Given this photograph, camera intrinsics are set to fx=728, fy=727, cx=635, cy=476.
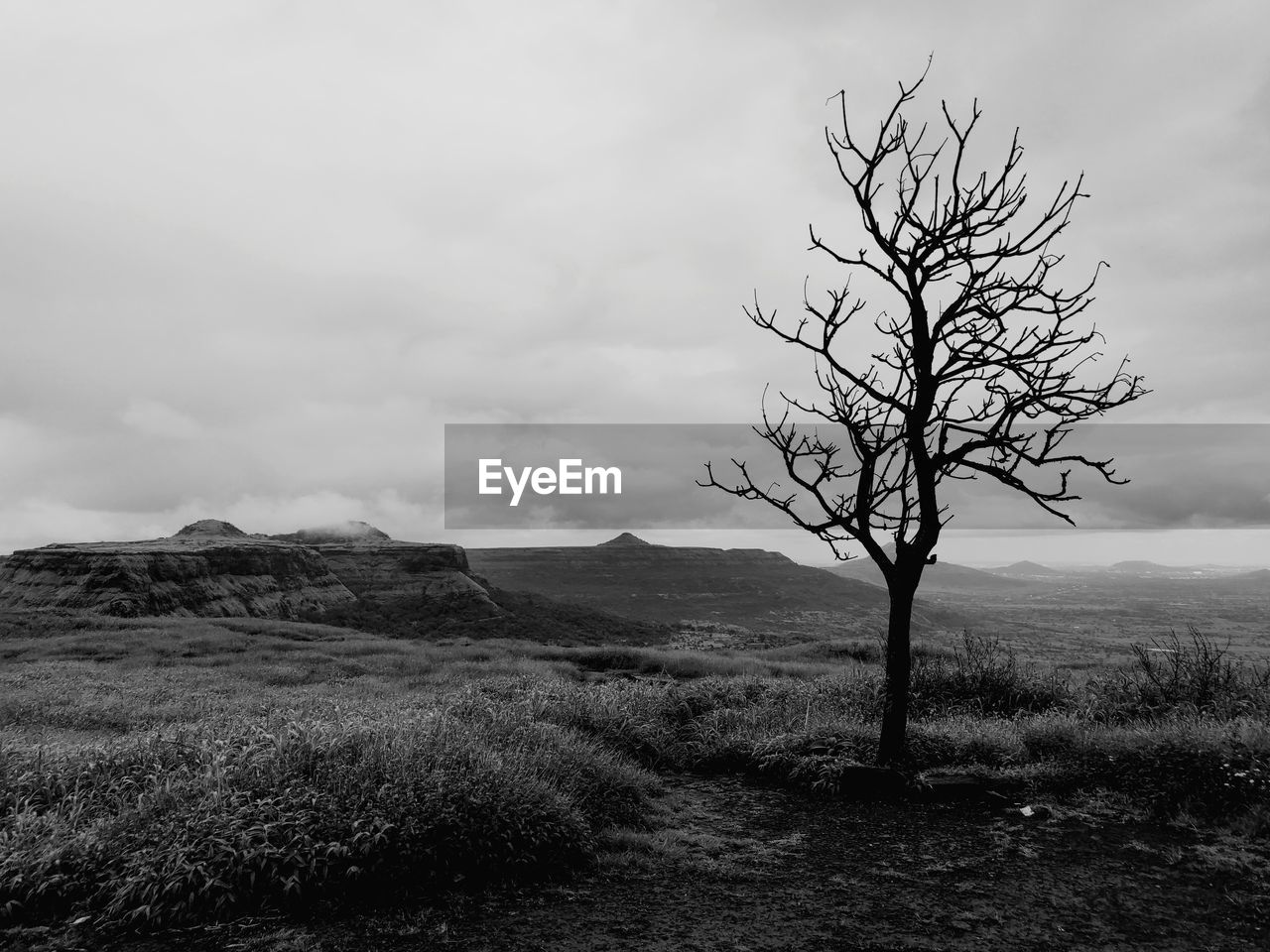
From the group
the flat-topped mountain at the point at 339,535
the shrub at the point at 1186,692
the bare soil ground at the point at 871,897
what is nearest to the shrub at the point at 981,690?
the shrub at the point at 1186,692

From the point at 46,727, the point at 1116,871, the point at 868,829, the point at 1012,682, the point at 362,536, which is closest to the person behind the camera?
the point at 1116,871

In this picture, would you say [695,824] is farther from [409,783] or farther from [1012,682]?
[1012,682]

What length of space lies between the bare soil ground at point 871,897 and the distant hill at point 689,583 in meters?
94.1

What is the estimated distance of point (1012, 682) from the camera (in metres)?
13.2

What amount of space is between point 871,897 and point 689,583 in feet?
454

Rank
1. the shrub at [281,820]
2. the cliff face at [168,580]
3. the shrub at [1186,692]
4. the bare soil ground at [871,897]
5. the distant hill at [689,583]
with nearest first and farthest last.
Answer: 1. the bare soil ground at [871,897]
2. the shrub at [281,820]
3. the shrub at [1186,692]
4. the cliff face at [168,580]
5. the distant hill at [689,583]

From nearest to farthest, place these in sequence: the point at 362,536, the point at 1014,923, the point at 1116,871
→ the point at 1014,923
the point at 1116,871
the point at 362,536

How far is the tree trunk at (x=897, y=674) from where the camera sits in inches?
311

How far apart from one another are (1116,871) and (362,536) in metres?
91.2

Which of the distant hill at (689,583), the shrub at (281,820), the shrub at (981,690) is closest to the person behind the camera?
the shrub at (281,820)

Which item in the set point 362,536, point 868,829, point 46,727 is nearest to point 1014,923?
point 868,829

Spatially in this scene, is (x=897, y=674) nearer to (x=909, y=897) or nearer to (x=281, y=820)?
(x=909, y=897)

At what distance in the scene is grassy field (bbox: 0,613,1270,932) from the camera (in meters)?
5.28

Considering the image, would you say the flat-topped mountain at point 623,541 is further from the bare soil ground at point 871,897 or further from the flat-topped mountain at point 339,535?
the bare soil ground at point 871,897
